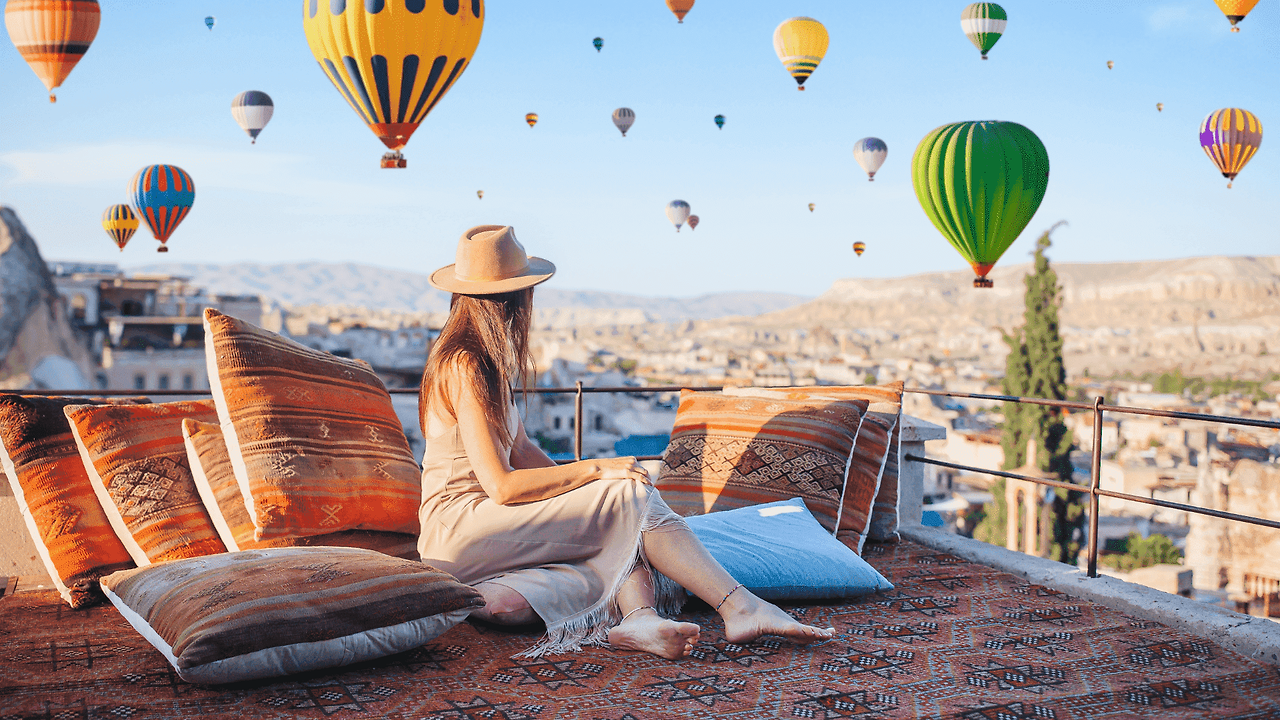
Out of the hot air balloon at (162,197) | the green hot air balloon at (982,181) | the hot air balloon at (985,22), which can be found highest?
the hot air balloon at (985,22)

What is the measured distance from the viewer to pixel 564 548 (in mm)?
2568

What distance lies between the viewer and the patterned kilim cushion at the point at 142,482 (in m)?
2.75

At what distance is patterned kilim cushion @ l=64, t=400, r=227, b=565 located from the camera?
2746 mm

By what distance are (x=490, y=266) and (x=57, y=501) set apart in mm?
1400

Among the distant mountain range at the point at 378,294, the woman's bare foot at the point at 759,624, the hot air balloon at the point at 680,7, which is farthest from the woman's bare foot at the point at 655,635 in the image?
the distant mountain range at the point at 378,294

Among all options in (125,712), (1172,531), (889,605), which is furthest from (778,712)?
(1172,531)

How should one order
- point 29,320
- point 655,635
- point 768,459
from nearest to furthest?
point 655,635 < point 768,459 < point 29,320

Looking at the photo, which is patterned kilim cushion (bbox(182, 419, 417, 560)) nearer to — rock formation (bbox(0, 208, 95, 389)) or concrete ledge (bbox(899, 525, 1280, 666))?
concrete ledge (bbox(899, 525, 1280, 666))

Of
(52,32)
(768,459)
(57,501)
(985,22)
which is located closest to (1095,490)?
(768,459)

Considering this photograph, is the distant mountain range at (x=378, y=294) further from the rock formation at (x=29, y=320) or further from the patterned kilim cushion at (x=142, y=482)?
the patterned kilim cushion at (x=142, y=482)

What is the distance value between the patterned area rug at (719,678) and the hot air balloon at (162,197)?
19842mm

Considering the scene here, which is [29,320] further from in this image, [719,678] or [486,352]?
[719,678]

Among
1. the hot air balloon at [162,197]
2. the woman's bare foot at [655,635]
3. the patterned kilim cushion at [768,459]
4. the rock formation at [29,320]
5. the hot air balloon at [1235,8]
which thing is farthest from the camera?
the rock formation at [29,320]

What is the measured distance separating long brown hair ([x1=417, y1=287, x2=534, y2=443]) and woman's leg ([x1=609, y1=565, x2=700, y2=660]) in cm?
52
